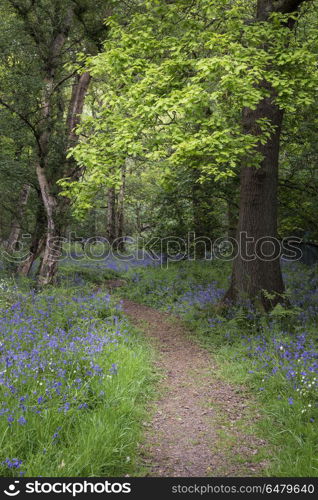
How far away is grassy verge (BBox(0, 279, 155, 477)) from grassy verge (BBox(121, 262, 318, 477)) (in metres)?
1.48

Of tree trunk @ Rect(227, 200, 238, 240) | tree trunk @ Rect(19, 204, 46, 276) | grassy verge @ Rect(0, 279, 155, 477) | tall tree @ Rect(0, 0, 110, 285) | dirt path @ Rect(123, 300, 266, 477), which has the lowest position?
dirt path @ Rect(123, 300, 266, 477)

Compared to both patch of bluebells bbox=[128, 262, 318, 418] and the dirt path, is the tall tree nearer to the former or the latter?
patch of bluebells bbox=[128, 262, 318, 418]

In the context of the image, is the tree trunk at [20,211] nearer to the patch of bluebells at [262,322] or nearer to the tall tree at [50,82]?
the tall tree at [50,82]

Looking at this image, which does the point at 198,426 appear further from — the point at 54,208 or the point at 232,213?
the point at 232,213

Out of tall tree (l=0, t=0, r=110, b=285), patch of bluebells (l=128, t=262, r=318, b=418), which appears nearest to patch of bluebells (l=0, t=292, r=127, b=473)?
patch of bluebells (l=128, t=262, r=318, b=418)

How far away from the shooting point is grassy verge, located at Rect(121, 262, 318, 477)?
449 centimetres

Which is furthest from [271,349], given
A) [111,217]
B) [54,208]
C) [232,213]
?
[111,217]

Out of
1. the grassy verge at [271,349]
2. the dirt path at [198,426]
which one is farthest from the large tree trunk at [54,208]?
the dirt path at [198,426]

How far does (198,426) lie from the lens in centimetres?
514

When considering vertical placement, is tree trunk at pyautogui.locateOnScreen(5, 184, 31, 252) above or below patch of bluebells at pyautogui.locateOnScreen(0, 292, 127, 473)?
above

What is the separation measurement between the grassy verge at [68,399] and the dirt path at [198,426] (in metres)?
0.26

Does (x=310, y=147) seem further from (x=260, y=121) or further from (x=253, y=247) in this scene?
(x=260, y=121)

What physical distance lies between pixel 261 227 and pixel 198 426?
16.7ft

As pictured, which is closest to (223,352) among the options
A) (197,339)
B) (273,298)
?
(197,339)
